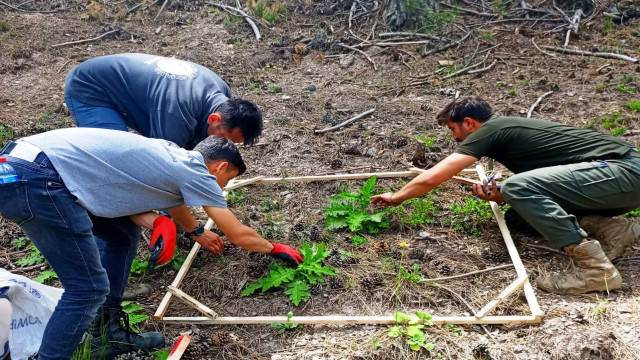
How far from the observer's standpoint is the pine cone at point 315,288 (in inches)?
141

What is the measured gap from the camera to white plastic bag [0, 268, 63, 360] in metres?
2.83

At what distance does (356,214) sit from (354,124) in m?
2.09

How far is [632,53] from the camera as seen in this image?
272 inches

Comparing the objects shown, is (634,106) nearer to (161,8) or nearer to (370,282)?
(370,282)

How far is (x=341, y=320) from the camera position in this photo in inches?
127

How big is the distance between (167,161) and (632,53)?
6752mm

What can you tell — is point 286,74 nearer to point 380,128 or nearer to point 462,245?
point 380,128

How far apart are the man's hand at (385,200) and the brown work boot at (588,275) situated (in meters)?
1.20

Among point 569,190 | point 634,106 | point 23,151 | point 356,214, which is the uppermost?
point 23,151

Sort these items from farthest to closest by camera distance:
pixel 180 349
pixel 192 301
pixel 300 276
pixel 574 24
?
pixel 574 24
pixel 300 276
pixel 192 301
pixel 180 349

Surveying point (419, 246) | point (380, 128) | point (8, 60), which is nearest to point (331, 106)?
point (380, 128)

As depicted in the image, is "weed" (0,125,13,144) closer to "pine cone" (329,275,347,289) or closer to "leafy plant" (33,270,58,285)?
"leafy plant" (33,270,58,285)

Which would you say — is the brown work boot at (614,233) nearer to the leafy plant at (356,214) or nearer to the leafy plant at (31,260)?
Result: the leafy plant at (356,214)

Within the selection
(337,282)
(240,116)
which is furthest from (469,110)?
(240,116)
